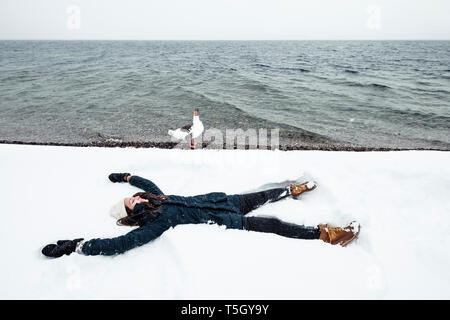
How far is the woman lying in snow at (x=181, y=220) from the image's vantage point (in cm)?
314

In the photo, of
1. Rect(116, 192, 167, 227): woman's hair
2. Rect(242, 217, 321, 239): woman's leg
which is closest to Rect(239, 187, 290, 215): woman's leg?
Rect(242, 217, 321, 239): woman's leg

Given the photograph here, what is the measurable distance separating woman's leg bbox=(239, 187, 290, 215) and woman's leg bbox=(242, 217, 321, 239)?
0.49 m

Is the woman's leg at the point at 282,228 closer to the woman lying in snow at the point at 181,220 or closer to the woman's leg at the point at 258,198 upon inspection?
the woman lying in snow at the point at 181,220

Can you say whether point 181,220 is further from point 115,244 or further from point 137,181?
point 137,181

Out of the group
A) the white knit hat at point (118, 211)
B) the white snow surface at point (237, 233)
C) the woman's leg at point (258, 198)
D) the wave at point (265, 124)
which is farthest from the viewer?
the wave at point (265, 124)

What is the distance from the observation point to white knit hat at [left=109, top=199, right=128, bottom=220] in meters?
3.77

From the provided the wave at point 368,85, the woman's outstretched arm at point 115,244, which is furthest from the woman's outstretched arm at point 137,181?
the wave at point 368,85

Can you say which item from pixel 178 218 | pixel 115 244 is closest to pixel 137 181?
pixel 178 218

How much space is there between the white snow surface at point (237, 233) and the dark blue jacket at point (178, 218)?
14 cm

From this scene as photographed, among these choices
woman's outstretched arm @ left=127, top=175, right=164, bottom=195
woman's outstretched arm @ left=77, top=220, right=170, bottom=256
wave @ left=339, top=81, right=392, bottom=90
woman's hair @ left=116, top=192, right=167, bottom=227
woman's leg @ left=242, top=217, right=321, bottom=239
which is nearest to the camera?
woman's outstretched arm @ left=77, top=220, right=170, bottom=256

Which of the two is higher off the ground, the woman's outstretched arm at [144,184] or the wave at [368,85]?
the wave at [368,85]

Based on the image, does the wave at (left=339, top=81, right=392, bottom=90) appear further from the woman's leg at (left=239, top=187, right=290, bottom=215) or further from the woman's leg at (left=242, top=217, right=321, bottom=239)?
the woman's leg at (left=242, top=217, right=321, bottom=239)

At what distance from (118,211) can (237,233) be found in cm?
200

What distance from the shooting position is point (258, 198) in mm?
4098
